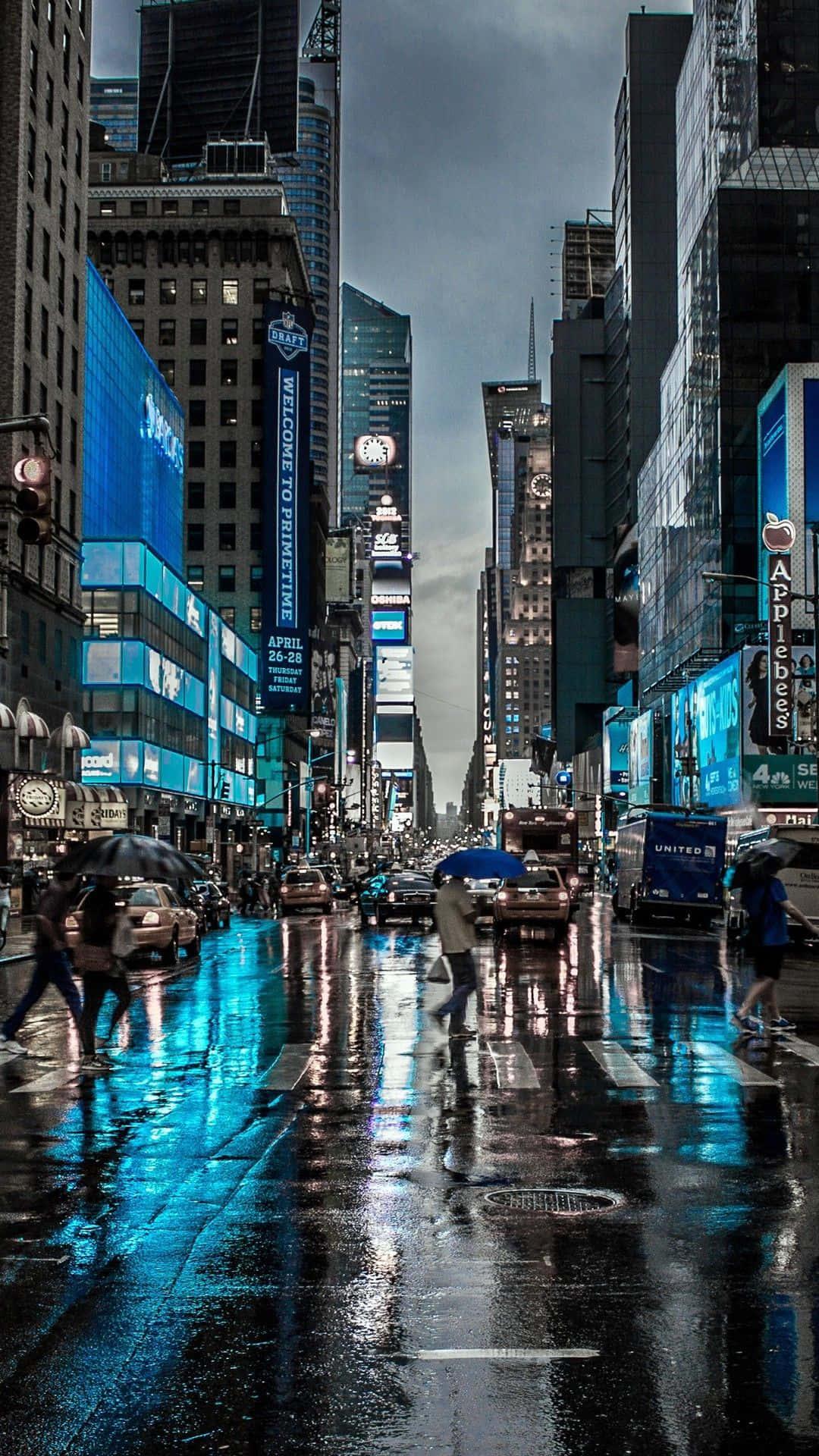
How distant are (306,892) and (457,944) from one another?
140ft

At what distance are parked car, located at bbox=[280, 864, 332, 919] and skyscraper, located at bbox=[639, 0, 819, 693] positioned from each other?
1559 inches

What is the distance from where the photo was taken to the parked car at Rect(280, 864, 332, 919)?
5891 cm

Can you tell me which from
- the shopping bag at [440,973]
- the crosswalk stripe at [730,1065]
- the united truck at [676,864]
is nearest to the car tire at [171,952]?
the shopping bag at [440,973]

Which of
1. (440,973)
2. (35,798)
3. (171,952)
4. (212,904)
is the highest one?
(35,798)

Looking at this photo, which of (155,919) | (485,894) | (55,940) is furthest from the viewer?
(485,894)

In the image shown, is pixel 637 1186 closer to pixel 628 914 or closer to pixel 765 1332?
pixel 765 1332

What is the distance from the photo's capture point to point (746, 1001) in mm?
16344

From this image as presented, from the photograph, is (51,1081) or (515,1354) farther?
(51,1081)

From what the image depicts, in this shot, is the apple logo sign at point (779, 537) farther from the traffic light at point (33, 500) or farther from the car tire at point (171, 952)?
the traffic light at point (33, 500)

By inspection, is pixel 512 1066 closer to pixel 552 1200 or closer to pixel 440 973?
pixel 440 973

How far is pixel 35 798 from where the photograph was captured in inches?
2046

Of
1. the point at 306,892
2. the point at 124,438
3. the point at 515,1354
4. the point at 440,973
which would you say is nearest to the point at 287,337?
the point at 124,438

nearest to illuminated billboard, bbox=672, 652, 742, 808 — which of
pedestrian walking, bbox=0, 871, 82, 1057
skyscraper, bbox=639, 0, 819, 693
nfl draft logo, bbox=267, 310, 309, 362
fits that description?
skyscraper, bbox=639, 0, 819, 693

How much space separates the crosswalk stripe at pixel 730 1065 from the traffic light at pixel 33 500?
811 centimetres
